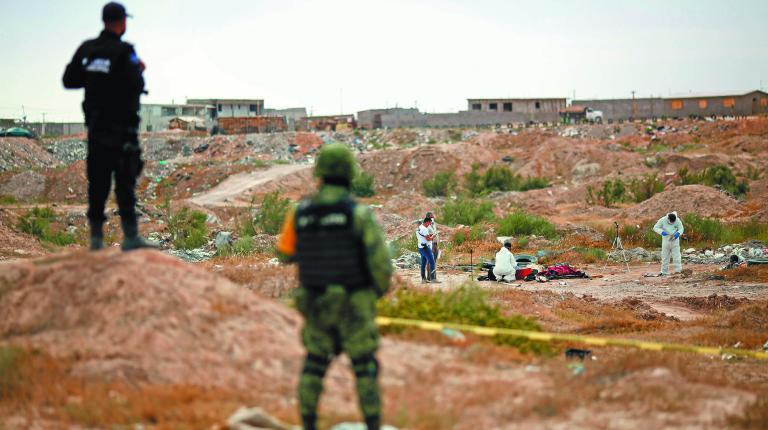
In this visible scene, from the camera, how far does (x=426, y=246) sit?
20.0m

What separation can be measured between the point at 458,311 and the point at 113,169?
12.6 feet

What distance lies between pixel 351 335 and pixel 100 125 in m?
3.92

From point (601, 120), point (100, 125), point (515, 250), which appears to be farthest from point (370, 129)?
point (100, 125)

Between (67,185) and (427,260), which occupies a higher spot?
(67,185)

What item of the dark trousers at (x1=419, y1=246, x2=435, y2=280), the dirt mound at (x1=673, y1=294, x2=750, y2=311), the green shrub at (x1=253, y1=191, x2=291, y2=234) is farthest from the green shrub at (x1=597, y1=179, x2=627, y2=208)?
the dirt mound at (x1=673, y1=294, x2=750, y2=311)

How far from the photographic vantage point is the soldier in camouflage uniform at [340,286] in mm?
5816

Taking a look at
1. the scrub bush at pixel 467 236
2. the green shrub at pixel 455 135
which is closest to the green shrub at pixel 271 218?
Result: the scrub bush at pixel 467 236

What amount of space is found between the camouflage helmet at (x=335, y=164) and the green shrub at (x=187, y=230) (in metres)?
22.9

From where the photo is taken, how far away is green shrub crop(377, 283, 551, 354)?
9.75 metres

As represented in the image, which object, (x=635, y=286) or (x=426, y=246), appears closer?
(x=426, y=246)

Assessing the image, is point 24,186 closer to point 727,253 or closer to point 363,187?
point 363,187

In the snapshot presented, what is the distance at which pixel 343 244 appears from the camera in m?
5.83

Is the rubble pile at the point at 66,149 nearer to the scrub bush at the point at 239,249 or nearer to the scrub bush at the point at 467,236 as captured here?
the scrub bush at the point at 467,236

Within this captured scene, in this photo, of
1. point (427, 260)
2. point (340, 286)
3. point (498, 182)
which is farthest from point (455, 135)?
point (340, 286)
